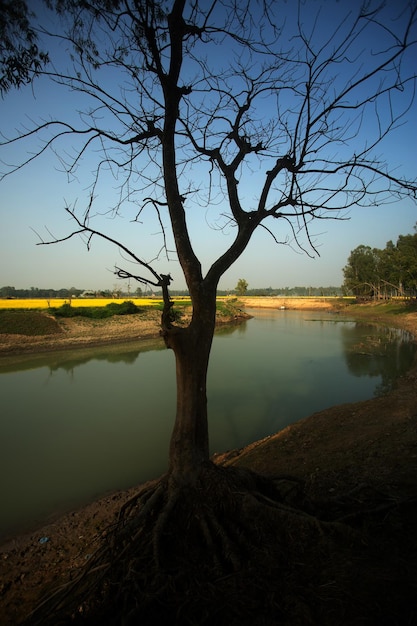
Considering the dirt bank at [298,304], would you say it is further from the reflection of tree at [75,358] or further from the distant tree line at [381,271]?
the reflection of tree at [75,358]

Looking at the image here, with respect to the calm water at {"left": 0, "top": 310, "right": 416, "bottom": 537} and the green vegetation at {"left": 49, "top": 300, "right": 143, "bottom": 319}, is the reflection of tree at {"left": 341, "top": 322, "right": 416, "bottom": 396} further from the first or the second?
the green vegetation at {"left": 49, "top": 300, "right": 143, "bottom": 319}

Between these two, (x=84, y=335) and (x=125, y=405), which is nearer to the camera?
(x=125, y=405)

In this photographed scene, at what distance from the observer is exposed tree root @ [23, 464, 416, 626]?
1.80m

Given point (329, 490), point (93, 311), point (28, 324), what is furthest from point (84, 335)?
point (329, 490)

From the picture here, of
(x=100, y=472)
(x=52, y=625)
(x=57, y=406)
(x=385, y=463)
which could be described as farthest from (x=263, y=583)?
(x=57, y=406)

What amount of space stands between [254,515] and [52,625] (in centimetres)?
140

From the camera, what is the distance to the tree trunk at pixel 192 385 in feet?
9.11

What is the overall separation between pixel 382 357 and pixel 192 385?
17.5m

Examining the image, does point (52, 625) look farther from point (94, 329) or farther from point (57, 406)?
point (94, 329)

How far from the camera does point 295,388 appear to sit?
12.4 meters

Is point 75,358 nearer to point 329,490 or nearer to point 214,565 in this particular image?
point 329,490

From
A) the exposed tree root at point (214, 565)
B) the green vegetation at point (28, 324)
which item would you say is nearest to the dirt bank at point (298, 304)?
the green vegetation at point (28, 324)

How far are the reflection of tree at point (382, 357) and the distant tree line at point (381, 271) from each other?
49.5 ft

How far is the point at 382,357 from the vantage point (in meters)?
17.4
